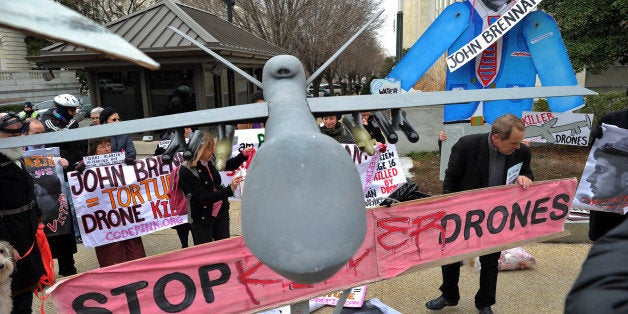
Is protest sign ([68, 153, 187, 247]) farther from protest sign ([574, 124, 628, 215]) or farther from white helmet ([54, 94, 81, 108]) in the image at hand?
protest sign ([574, 124, 628, 215])

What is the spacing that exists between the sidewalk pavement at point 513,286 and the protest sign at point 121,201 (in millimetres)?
976

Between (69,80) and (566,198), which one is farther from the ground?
(69,80)

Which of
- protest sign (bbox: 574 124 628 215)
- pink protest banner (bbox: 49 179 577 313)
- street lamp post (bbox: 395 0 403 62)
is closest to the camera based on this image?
pink protest banner (bbox: 49 179 577 313)

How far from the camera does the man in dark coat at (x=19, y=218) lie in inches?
142

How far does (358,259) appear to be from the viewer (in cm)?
373

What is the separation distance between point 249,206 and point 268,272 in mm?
1887

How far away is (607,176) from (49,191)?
602cm

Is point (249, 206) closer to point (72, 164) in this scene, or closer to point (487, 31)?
point (72, 164)

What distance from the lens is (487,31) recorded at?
634cm

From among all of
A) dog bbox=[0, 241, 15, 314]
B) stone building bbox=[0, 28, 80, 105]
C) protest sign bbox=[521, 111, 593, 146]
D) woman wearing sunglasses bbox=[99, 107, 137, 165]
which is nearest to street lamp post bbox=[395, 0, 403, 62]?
protest sign bbox=[521, 111, 593, 146]

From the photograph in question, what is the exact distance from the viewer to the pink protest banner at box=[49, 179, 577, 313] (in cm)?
322

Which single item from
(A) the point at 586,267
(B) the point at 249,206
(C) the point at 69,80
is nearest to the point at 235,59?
(B) the point at 249,206

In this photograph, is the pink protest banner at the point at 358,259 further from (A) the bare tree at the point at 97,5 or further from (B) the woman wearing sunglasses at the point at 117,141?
(A) the bare tree at the point at 97,5

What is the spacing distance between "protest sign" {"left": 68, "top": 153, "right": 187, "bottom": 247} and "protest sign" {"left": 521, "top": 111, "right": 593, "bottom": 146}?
5.20m
